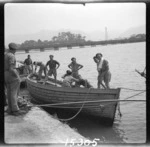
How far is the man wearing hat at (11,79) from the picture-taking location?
3.87 meters

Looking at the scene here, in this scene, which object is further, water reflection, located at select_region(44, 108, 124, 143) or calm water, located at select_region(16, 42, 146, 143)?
water reflection, located at select_region(44, 108, 124, 143)

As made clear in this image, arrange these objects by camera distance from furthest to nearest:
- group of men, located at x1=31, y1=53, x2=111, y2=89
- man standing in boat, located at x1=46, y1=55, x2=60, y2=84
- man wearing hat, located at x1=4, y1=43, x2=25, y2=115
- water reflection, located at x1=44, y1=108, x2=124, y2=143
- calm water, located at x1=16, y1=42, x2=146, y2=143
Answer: man standing in boat, located at x1=46, y1=55, x2=60, y2=84 < water reflection, located at x1=44, y1=108, x2=124, y2=143 < calm water, located at x1=16, y1=42, x2=146, y2=143 < group of men, located at x1=31, y1=53, x2=111, y2=89 < man wearing hat, located at x1=4, y1=43, x2=25, y2=115

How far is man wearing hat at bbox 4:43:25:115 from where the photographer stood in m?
3.87

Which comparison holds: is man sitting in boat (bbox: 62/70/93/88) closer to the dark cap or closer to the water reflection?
the water reflection

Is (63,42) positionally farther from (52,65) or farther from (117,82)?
(117,82)

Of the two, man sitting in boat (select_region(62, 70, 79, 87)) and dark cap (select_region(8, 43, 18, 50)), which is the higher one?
dark cap (select_region(8, 43, 18, 50))

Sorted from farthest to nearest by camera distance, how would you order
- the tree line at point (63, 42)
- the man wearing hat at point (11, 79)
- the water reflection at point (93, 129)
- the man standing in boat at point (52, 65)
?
the man standing in boat at point (52, 65) → the water reflection at point (93, 129) → the tree line at point (63, 42) → the man wearing hat at point (11, 79)

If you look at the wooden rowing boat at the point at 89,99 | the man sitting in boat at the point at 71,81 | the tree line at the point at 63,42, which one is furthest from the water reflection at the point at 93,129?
the tree line at the point at 63,42

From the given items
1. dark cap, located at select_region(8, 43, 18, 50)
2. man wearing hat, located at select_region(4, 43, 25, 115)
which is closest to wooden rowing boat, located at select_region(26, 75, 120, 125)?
man wearing hat, located at select_region(4, 43, 25, 115)

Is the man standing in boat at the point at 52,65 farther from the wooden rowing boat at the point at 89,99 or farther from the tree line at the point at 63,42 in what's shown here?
the tree line at the point at 63,42

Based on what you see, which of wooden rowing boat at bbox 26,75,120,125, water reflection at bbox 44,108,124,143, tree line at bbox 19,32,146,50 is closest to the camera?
tree line at bbox 19,32,146,50

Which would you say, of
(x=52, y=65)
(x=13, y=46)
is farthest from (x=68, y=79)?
(x=13, y=46)

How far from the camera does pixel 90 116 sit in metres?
6.13

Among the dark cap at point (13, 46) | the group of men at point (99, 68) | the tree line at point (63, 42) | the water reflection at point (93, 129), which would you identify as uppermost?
the tree line at point (63, 42)
